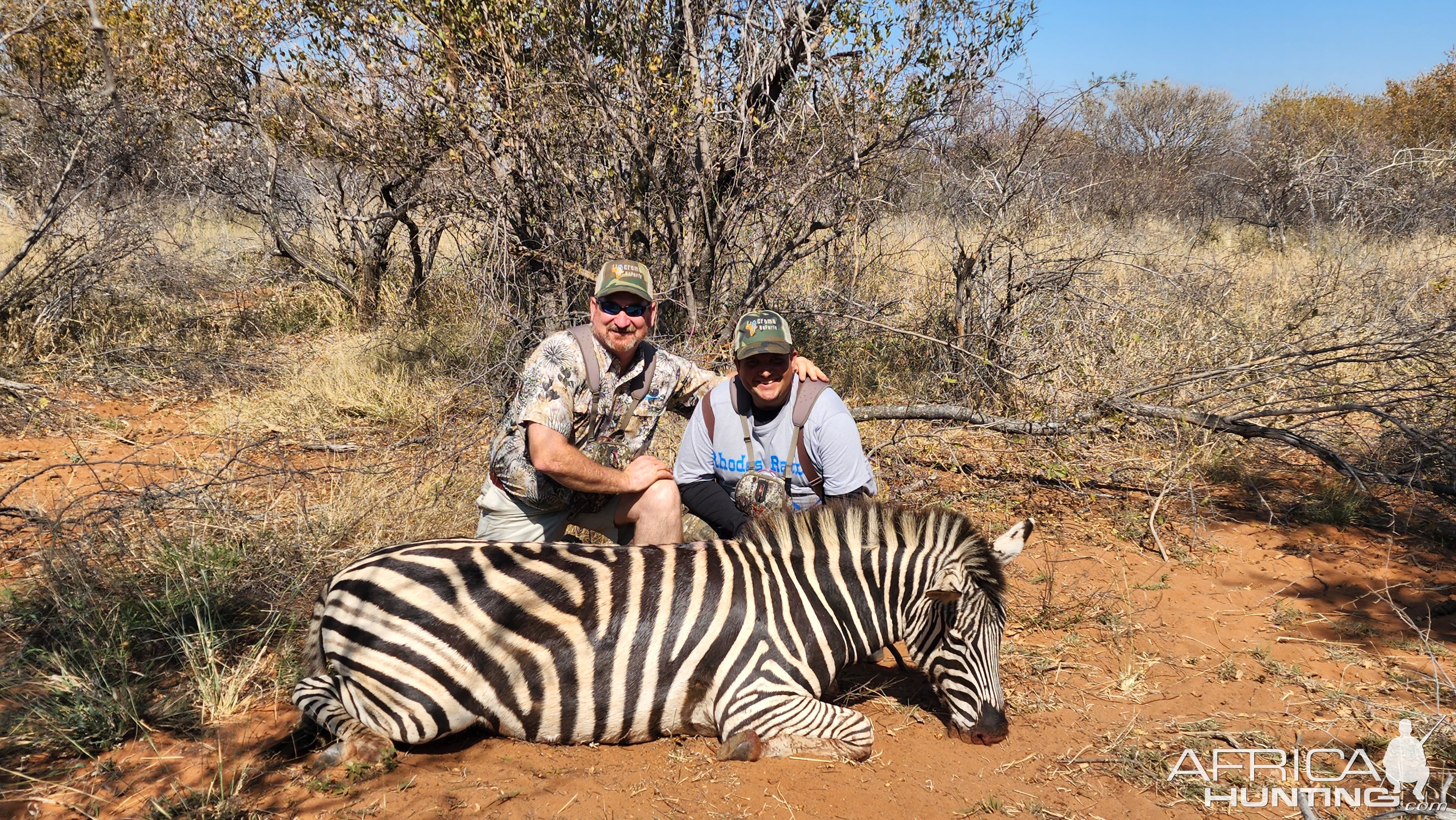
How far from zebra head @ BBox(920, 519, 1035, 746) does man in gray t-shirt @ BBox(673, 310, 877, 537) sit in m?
0.70

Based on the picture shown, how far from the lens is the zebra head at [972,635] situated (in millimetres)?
3352

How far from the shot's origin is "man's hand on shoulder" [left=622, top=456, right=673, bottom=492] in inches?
160

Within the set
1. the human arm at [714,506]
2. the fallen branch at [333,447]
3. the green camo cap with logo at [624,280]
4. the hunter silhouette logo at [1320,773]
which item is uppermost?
the green camo cap with logo at [624,280]

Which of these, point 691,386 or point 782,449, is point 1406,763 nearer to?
point 782,449

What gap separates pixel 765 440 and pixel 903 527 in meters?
0.88

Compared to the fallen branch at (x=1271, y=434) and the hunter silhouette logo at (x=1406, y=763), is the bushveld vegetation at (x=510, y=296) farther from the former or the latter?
the hunter silhouette logo at (x=1406, y=763)

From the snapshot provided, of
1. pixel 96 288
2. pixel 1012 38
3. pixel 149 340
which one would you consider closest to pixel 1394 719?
pixel 1012 38

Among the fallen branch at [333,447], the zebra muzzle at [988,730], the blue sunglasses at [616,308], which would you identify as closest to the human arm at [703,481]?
the blue sunglasses at [616,308]

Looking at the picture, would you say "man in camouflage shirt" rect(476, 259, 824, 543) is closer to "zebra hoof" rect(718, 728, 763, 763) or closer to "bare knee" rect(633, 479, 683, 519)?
"bare knee" rect(633, 479, 683, 519)

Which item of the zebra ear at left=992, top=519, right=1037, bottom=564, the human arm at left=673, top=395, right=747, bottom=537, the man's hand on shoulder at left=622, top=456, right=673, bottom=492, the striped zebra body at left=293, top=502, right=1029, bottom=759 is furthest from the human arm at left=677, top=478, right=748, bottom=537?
the zebra ear at left=992, top=519, right=1037, bottom=564

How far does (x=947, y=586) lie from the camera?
10.7 feet

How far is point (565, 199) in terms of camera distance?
6.16m

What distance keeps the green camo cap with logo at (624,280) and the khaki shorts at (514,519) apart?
105cm

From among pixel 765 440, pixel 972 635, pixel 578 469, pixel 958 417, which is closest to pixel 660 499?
pixel 578 469
